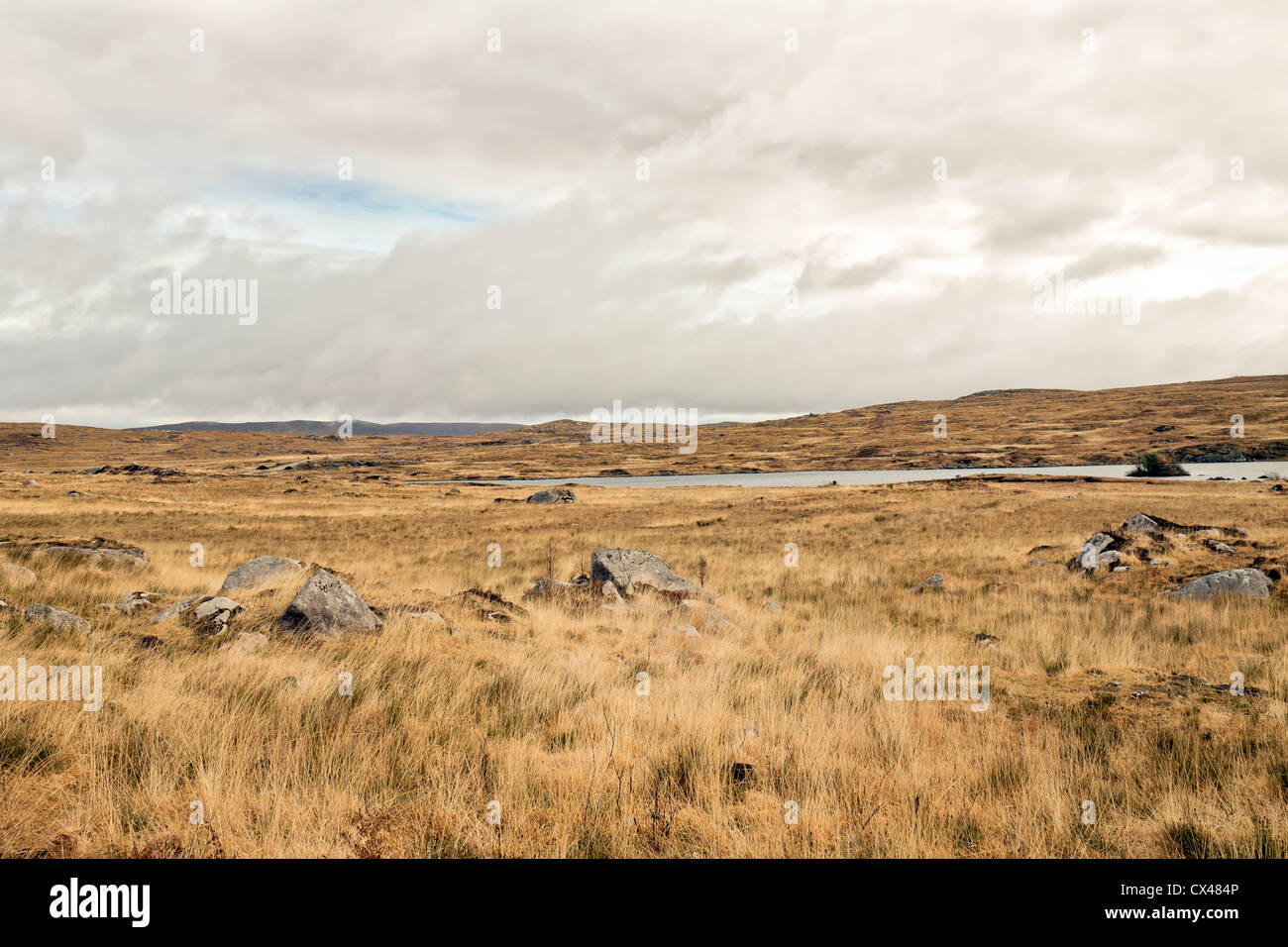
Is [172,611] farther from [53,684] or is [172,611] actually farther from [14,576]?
[53,684]

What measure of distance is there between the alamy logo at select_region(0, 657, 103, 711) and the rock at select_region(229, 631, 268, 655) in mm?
1633

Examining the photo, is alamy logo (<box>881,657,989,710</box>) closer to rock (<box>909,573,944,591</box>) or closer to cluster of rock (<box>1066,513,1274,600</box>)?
rock (<box>909,573,944,591</box>)

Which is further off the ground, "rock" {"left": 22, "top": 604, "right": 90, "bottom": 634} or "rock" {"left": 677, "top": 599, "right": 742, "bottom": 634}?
"rock" {"left": 22, "top": 604, "right": 90, "bottom": 634}

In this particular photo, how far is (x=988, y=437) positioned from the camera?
6767 inches

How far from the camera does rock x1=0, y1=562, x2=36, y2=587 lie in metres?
11.5

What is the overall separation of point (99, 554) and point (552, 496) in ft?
154

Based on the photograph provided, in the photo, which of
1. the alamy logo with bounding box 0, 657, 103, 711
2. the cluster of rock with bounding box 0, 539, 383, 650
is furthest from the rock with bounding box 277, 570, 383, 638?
the alamy logo with bounding box 0, 657, 103, 711

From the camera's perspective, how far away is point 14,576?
11883 millimetres

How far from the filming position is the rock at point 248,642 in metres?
8.20

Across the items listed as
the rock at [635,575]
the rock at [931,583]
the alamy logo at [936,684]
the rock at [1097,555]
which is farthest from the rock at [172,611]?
the rock at [1097,555]
